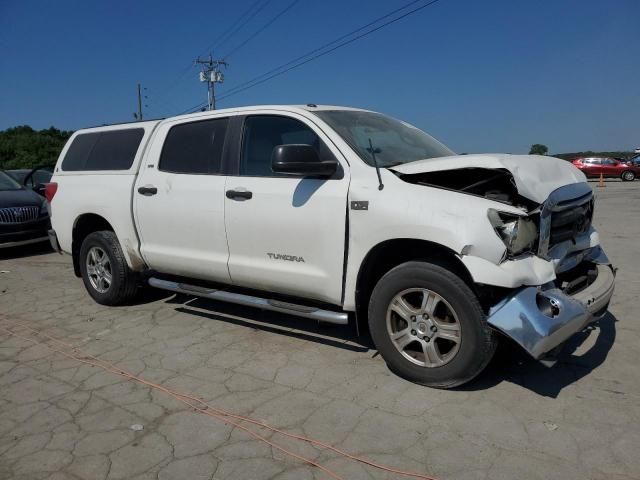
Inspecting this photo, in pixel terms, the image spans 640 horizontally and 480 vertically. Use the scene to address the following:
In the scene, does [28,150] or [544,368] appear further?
[28,150]

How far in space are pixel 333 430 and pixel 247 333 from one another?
186 cm

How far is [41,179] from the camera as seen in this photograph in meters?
13.0

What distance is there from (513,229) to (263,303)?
2.01 meters

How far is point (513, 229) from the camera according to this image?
314 cm

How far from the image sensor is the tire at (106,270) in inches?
216

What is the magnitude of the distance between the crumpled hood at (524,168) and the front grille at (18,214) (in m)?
7.97

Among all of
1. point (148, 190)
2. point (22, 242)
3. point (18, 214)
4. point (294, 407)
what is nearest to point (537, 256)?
point (294, 407)

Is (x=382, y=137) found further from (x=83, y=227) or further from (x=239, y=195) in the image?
(x=83, y=227)

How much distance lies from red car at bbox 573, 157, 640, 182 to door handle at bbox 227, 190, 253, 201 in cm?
2986

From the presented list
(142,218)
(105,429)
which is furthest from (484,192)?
(142,218)

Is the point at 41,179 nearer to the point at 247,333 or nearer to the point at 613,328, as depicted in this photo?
the point at 247,333

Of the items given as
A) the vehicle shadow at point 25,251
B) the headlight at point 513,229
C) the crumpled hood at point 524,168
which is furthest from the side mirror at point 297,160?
the vehicle shadow at point 25,251

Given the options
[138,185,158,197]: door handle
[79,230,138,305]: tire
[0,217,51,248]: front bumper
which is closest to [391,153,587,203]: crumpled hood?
[138,185,158,197]: door handle

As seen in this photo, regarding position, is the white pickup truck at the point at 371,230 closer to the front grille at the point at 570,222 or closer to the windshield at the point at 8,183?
the front grille at the point at 570,222
